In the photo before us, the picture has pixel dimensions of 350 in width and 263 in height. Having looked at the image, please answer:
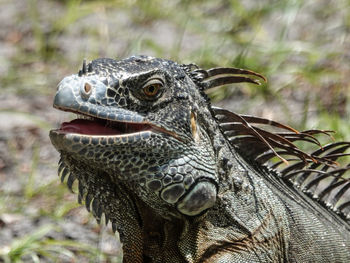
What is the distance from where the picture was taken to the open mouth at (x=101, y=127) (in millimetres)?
3227

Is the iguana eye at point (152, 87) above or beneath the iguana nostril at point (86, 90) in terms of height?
above

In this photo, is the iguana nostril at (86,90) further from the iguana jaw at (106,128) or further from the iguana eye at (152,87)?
the iguana eye at (152,87)

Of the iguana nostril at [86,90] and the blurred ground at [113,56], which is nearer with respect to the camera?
the iguana nostril at [86,90]

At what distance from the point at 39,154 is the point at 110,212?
10.3 feet

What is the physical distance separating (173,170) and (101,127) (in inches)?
16.2

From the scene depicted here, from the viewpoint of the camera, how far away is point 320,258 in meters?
3.68

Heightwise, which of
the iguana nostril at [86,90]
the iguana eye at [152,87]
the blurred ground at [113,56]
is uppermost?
the iguana eye at [152,87]

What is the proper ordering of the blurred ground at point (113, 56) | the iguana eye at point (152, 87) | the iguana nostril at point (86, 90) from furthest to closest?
the blurred ground at point (113, 56) → the iguana eye at point (152, 87) → the iguana nostril at point (86, 90)

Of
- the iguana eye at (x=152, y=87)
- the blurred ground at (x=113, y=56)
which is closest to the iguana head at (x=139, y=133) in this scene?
the iguana eye at (x=152, y=87)

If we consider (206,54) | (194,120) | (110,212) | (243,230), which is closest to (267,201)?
(243,230)

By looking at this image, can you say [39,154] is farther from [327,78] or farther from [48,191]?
[327,78]

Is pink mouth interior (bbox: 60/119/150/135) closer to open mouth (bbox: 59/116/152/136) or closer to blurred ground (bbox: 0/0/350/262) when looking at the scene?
open mouth (bbox: 59/116/152/136)

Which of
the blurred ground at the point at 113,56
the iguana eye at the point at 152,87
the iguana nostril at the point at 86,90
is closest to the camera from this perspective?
the iguana nostril at the point at 86,90

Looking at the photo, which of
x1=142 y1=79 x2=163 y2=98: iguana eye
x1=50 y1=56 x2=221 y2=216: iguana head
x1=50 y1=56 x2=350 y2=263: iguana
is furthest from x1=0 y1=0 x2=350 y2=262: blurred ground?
x1=142 y1=79 x2=163 y2=98: iguana eye
